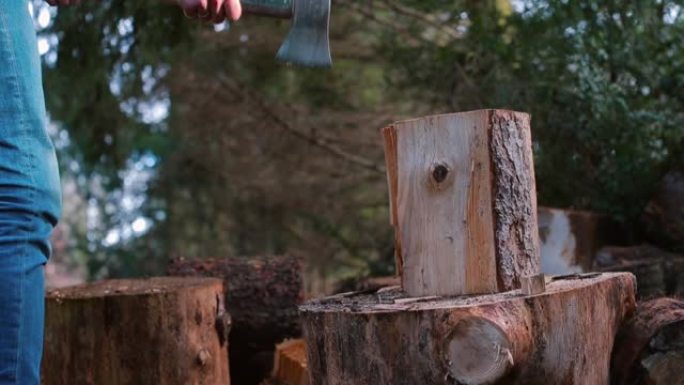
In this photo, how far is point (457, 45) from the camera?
582cm

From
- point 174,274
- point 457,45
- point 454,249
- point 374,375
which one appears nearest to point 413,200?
point 454,249

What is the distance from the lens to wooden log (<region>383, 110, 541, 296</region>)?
2.58 meters

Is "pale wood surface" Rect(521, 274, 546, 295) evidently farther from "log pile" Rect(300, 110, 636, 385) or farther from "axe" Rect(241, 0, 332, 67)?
"axe" Rect(241, 0, 332, 67)

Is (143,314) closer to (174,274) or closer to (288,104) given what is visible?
(174,274)

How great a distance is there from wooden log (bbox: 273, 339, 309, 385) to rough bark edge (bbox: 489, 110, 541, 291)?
1.14 meters

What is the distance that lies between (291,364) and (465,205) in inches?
57.6

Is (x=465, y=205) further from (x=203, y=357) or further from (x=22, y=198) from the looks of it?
(x=203, y=357)

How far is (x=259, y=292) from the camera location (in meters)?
4.46

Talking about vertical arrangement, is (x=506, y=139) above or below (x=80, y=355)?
above

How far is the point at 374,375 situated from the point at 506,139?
0.77m

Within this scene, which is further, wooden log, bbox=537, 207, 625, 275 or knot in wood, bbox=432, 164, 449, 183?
wooden log, bbox=537, 207, 625, 275

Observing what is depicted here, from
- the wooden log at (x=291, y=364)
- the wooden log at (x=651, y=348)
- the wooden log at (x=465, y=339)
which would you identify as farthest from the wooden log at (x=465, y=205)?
the wooden log at (x=291, y=364)

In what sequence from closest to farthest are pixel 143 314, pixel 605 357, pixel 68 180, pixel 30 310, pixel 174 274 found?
pixel 30 310 < pixel 605 357 < pixel 143 314 < pixel 174 274 < pixel 68 180

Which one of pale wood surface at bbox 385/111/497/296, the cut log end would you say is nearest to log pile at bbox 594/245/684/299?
pale wood surface at bbox 385/111/497/296
